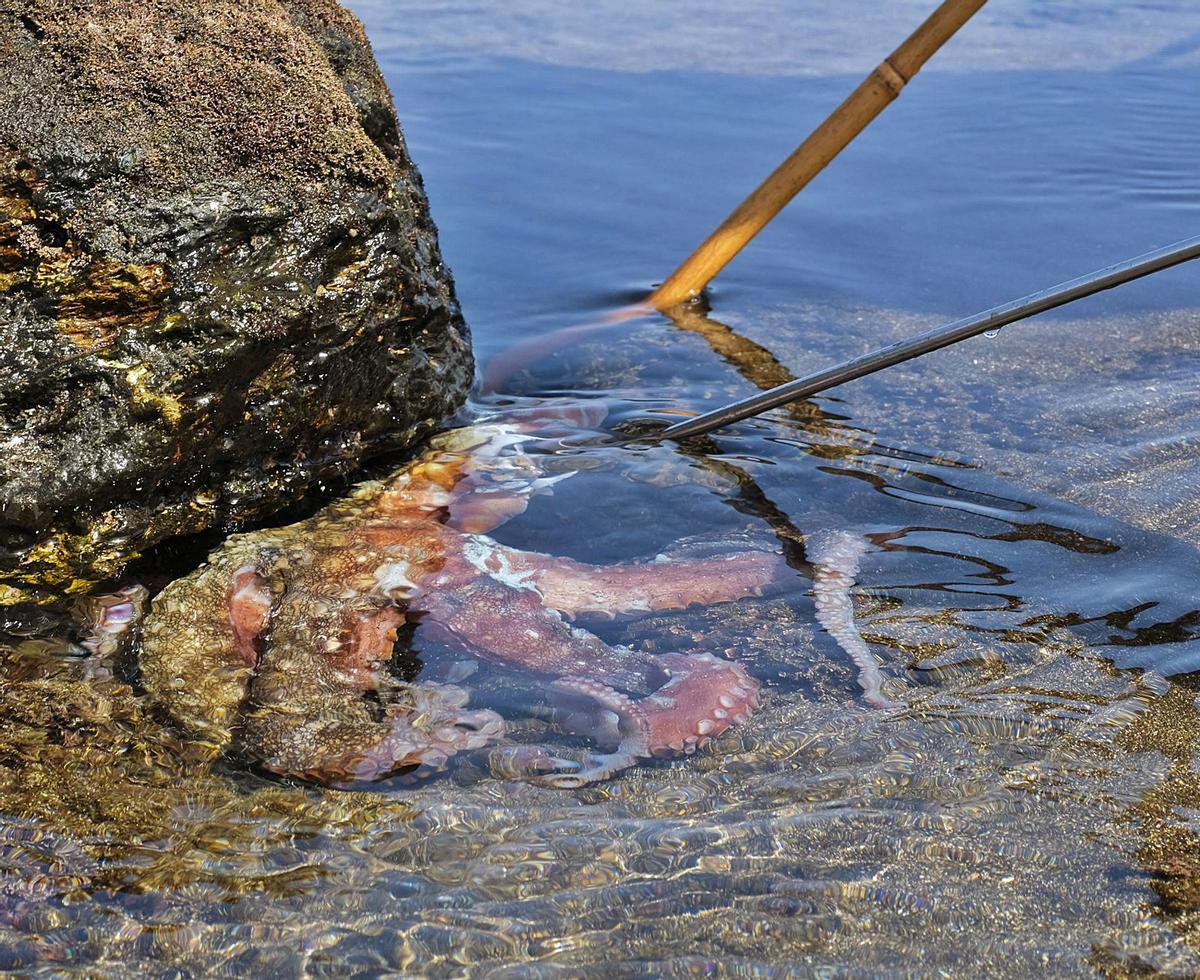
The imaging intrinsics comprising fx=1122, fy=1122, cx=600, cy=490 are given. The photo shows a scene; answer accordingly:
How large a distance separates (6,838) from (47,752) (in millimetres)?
266

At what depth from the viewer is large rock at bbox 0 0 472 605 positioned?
2.82m

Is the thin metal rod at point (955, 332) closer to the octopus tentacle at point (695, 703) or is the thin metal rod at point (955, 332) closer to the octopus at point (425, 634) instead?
the octopus at point (425, 634)

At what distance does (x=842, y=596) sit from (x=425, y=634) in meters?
1.19

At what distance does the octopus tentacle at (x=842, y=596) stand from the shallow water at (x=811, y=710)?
42mm

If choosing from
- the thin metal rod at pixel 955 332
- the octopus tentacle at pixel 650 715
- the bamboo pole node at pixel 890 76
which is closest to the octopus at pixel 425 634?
the octopus tentacle at pixel 650 715

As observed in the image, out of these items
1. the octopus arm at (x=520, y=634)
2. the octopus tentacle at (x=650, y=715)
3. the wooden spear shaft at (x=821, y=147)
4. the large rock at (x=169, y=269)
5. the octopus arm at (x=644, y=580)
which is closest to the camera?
the octopus tentacle at (x=650, y=715)

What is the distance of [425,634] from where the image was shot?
3076 millimetres

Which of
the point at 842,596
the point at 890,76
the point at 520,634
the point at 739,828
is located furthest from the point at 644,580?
the point at 890,76

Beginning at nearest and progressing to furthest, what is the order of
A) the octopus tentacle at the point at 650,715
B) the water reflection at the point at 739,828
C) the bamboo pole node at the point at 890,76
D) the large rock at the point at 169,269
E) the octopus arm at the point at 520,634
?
the water reflection at the point at 739,828
the octopus tentacle at the point at 650,715
the large rock at the point at 169,269
the octopus arm at the point at 520,634
the bamboo pole node at the point at 890,76

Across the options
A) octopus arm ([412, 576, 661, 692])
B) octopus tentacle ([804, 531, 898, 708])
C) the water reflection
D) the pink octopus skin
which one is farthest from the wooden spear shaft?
octopus arm ([412, 576, 661, 692])

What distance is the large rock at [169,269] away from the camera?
2.82 meters

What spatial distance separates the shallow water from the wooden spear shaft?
0.27 m

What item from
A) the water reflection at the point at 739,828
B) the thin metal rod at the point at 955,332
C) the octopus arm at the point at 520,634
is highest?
the thin metal rod at the point at 955,332

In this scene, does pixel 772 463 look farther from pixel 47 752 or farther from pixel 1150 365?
pixel 47 752
